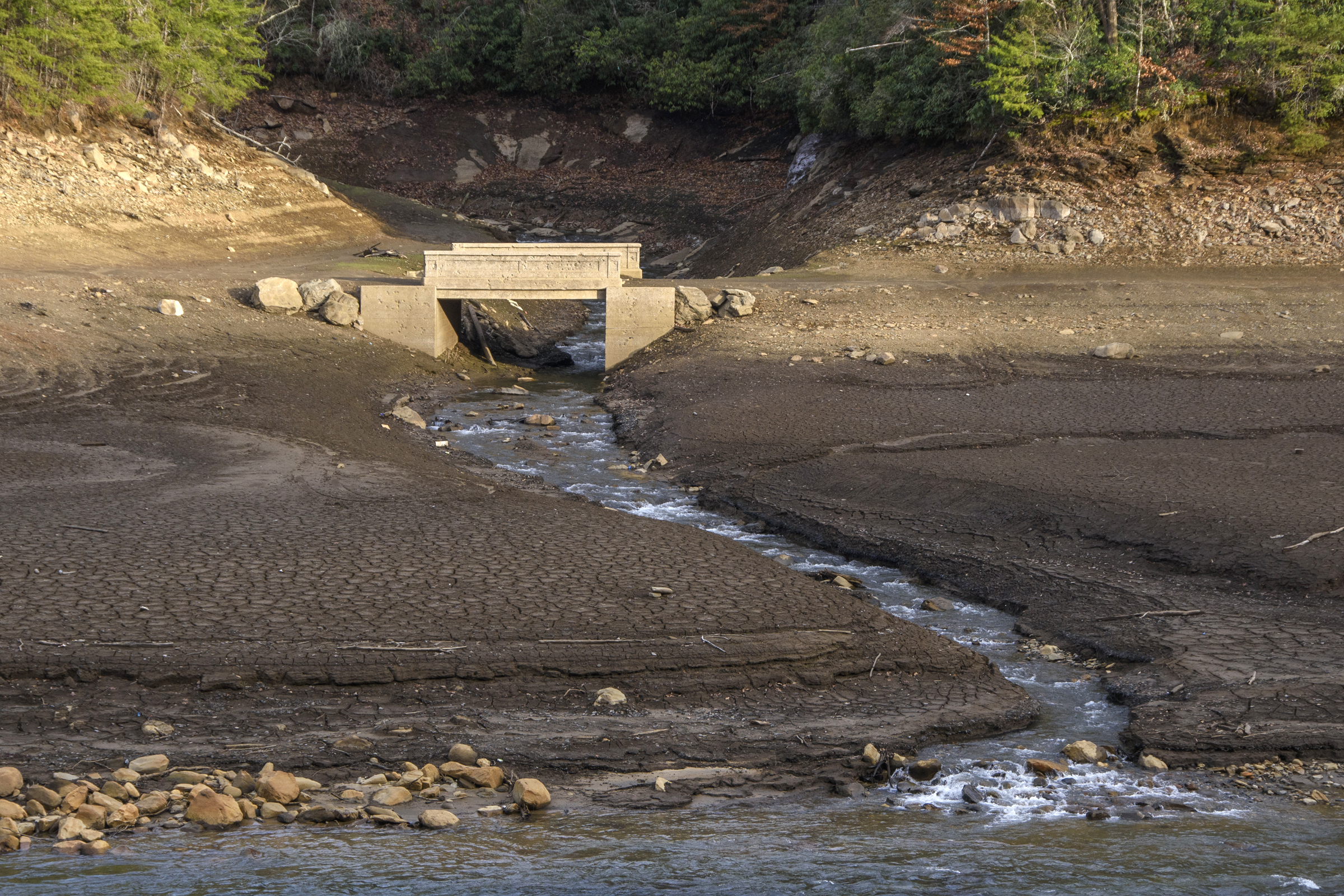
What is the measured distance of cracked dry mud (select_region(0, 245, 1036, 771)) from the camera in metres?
5.79

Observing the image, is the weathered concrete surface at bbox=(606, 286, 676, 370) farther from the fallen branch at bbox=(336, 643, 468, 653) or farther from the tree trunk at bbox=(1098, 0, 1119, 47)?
the fallen branch at bbox=(336, 643, 468, 653)

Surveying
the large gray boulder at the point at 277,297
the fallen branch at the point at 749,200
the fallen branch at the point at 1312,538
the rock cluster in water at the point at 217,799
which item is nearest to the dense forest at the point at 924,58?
the fallen branch at the point at 749,200

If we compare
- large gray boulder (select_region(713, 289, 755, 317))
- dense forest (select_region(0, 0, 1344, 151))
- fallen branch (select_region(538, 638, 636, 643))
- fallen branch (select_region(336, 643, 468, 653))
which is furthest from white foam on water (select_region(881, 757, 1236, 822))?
dense forest (select_region(0, 0, 1344, 151))

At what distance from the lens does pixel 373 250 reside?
2569 centimetres

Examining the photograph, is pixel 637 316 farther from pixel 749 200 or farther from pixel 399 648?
pixel 749 200

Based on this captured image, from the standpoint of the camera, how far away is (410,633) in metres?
6.73

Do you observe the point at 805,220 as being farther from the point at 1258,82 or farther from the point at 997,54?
the point at 1258,82

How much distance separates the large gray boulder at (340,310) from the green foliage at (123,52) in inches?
422

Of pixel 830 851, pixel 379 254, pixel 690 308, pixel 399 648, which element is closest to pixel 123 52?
pixel 379 254

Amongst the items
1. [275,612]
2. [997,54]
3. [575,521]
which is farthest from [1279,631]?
[997,54]

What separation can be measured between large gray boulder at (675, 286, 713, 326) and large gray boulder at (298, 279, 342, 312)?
5706mm

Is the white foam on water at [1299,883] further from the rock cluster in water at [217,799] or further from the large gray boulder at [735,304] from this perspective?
the large gray boulder at [735,304]

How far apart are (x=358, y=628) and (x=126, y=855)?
2.26 m

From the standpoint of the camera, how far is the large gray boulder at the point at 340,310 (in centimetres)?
1870
